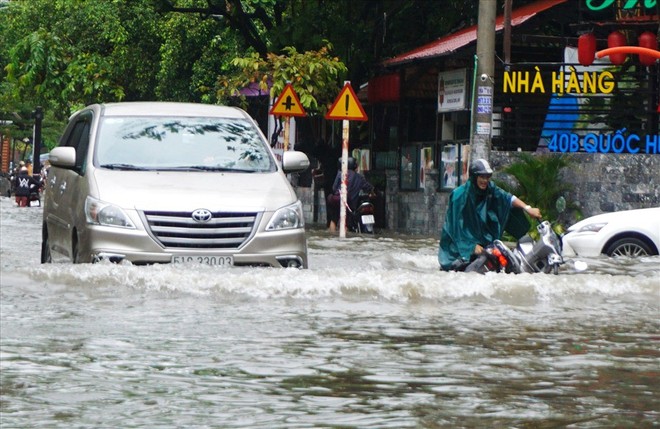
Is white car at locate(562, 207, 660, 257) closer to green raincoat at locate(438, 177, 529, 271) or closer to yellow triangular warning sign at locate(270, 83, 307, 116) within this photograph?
green raincoat at locate(438, 177, 529, 271)

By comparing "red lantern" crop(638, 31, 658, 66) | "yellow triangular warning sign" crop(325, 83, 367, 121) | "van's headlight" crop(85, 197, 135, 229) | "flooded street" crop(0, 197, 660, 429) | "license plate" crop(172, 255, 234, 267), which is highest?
"red lantern" crop(638, 31, 658, 66)

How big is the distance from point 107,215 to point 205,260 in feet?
2.65

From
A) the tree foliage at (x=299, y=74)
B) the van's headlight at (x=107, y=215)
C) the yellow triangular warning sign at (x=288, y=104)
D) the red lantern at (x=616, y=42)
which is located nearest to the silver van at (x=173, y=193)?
the van's headlight at (x=107, y=215)

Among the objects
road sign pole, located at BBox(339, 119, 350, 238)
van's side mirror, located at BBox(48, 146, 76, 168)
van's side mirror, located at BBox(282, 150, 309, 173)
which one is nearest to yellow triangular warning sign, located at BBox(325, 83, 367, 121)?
road sign pole, located at BBox(339, 119, 350, 238)

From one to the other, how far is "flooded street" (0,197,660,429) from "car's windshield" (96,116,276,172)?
3.72 ft

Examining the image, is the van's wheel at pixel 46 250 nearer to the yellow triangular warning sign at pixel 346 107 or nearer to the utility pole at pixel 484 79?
the utility pole at pixel 484 79

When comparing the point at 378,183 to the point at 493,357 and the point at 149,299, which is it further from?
the point at 493,357

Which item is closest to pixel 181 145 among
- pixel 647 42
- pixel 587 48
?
pixel 587 48

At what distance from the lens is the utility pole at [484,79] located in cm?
2241

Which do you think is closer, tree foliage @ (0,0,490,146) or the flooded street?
the flooded street

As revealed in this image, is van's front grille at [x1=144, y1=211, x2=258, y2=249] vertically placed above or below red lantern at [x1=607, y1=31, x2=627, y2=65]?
below

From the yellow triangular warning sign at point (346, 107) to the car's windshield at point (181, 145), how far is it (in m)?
11.0

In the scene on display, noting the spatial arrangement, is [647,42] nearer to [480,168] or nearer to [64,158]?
[480,168]

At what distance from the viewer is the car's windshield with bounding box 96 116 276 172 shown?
13016 millimetres
